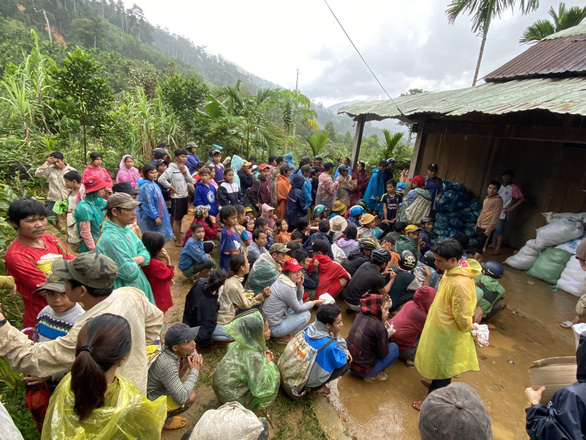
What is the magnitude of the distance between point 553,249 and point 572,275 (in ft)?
1.81

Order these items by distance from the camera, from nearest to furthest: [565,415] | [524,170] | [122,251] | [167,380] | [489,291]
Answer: [565,415]
[167,380]
[122,251]
[489,291]
[524,170]

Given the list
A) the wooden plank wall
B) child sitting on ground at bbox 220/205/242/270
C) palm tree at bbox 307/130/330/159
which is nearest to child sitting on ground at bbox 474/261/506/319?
the wooden plank wall

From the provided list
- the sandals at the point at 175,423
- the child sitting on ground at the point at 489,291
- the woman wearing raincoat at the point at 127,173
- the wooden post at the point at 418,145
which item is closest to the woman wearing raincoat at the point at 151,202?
the woman wearing raincoat at the point at 127,173

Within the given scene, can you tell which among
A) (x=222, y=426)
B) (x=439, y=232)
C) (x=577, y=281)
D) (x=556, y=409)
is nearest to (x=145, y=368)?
(x=222, y=426)

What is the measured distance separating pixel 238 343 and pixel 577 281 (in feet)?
18.1

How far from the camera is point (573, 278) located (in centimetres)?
491

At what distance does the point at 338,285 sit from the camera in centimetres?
440

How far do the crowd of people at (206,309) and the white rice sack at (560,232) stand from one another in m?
0.81

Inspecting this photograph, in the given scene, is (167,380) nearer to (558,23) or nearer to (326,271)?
(326,271)

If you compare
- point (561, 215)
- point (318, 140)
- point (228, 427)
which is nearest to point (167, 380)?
point (228, 427)

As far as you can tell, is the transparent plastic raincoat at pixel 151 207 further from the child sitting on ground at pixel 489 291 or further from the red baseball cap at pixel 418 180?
the red baseball cap at pixel 418 180

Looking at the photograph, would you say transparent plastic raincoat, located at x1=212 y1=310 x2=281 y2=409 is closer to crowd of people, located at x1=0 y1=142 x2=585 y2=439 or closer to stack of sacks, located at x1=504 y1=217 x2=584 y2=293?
crowd of people, located at x1=0 y1=142 x2=585 y2=439

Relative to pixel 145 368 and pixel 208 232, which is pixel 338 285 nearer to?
pixel 208 232

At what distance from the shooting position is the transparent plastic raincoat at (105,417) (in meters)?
1.36
